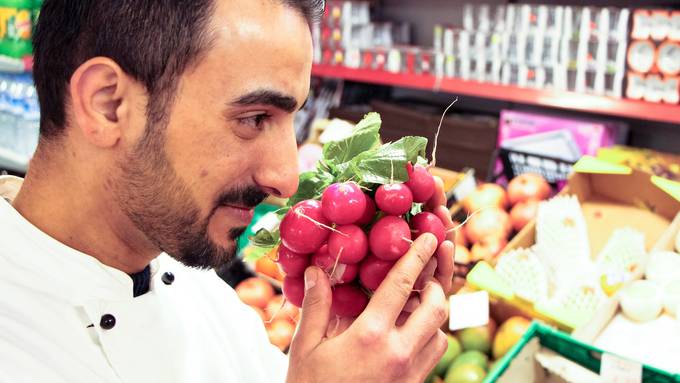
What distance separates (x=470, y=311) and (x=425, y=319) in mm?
983

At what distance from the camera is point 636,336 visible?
1.92 metres

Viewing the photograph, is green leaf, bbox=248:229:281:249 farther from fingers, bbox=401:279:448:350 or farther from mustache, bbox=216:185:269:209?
fingers, bbox=401:279:448:350

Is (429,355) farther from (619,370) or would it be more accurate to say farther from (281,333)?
(281,333)

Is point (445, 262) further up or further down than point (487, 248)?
further up

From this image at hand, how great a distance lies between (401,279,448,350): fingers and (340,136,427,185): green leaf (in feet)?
0.76

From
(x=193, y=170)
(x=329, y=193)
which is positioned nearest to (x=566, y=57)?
(x=329, y=193)

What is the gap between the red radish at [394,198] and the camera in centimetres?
116

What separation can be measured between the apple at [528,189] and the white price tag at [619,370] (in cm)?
120

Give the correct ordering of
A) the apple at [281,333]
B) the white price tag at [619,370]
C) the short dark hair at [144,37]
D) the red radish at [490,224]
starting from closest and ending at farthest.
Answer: the short dark hair at [144,37] < the white price tag at [619,370] < the apple at [281,333] < the red radish at [490,224]

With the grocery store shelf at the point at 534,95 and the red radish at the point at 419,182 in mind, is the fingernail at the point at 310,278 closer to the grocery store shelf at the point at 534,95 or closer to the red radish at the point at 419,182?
the red radish at the point at 419,182

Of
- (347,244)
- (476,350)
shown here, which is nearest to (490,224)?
(476,350)

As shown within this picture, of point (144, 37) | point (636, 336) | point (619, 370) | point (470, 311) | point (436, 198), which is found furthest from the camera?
point (470, 311)

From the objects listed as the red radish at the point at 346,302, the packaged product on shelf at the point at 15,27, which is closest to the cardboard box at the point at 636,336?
the red radish at the point at 346,302

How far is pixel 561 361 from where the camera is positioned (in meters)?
1.80
